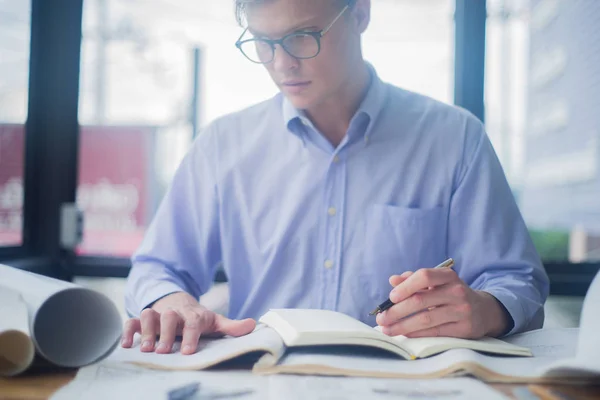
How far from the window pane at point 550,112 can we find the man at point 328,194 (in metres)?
0.67

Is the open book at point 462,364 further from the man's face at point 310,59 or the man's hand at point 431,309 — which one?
the man's face at point 310,59

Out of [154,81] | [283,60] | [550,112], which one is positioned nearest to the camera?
[283,60]

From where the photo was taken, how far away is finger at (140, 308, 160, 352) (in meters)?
0.88

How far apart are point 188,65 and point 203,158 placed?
3.02 feet

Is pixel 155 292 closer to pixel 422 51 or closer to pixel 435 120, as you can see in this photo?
pixel 435 120

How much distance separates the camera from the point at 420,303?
0.93 meters

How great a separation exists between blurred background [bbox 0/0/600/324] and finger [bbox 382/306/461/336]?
1.25 m

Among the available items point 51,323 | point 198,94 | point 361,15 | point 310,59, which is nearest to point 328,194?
point 310,59

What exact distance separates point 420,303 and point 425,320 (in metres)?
0.03

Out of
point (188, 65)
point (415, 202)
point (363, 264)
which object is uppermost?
point (188, 65)

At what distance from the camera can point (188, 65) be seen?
2385 mm

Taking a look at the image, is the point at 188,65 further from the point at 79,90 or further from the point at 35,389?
the point at 35,389

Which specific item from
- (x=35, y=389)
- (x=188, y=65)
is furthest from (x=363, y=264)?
(x=188, y=65)

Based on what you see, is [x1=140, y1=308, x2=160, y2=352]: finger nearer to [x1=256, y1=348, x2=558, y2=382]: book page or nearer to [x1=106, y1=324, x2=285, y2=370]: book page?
[x1=106, y1=324, x2=285, y2=370]: book page
